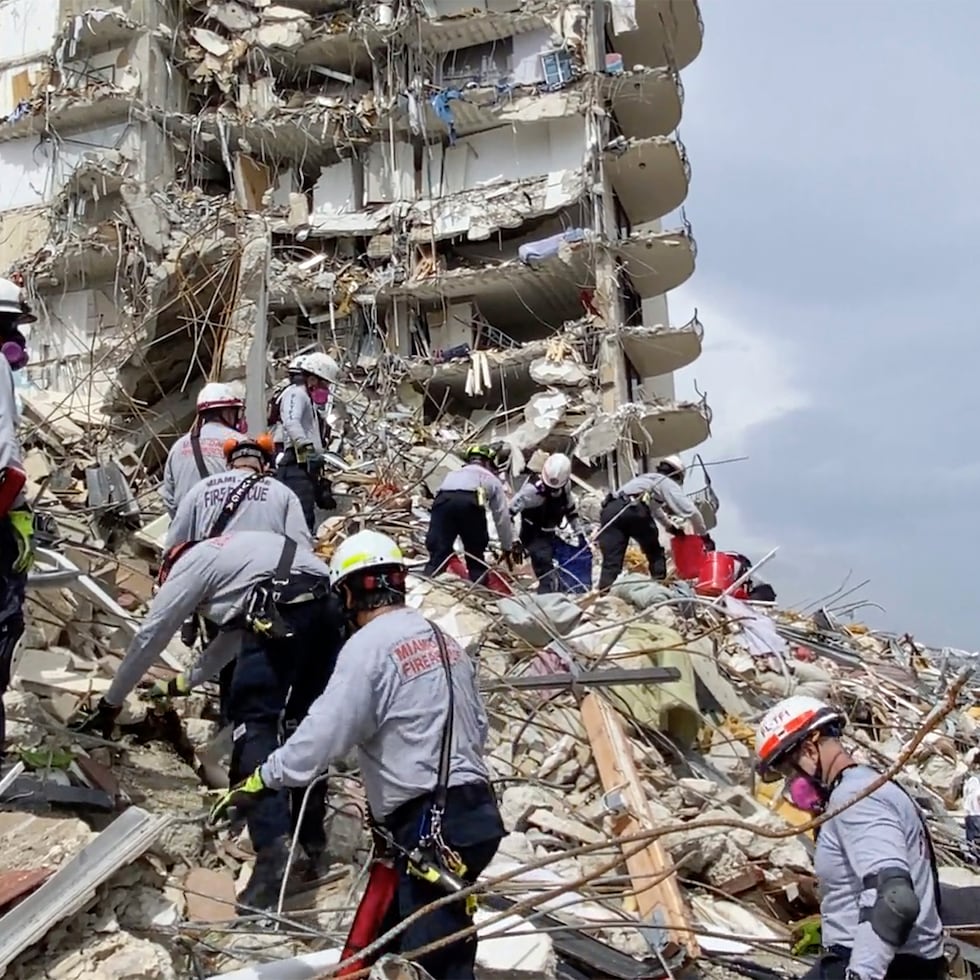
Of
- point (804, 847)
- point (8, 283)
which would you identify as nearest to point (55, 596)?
point (8, 283)

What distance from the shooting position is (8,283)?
3.86 m

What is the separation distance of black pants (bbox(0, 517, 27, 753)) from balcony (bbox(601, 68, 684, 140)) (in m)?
21.4

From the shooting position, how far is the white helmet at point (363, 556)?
3424 mm

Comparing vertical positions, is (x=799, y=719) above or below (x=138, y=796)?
above

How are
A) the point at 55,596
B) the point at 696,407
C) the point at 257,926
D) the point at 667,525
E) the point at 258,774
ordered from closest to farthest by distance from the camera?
the point at 258,774, the point at 257,926, the point at 55,596, the point at 667,525, the point at 696,407

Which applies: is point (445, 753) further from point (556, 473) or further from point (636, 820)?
point (556, 473)

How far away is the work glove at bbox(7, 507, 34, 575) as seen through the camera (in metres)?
3.71

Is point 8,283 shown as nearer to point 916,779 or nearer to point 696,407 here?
point 916,779

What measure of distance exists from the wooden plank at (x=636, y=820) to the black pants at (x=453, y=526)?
9.33ft

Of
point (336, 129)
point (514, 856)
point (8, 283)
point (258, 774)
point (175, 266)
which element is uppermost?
A: point (336, 129)

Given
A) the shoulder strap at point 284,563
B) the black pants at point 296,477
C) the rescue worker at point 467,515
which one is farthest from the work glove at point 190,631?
the rescue worker at point 467,515

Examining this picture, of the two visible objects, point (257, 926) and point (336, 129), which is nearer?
point (257, 926)

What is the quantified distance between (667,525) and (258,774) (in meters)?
6.79

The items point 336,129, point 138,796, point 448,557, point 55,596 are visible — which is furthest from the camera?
point 336,129
